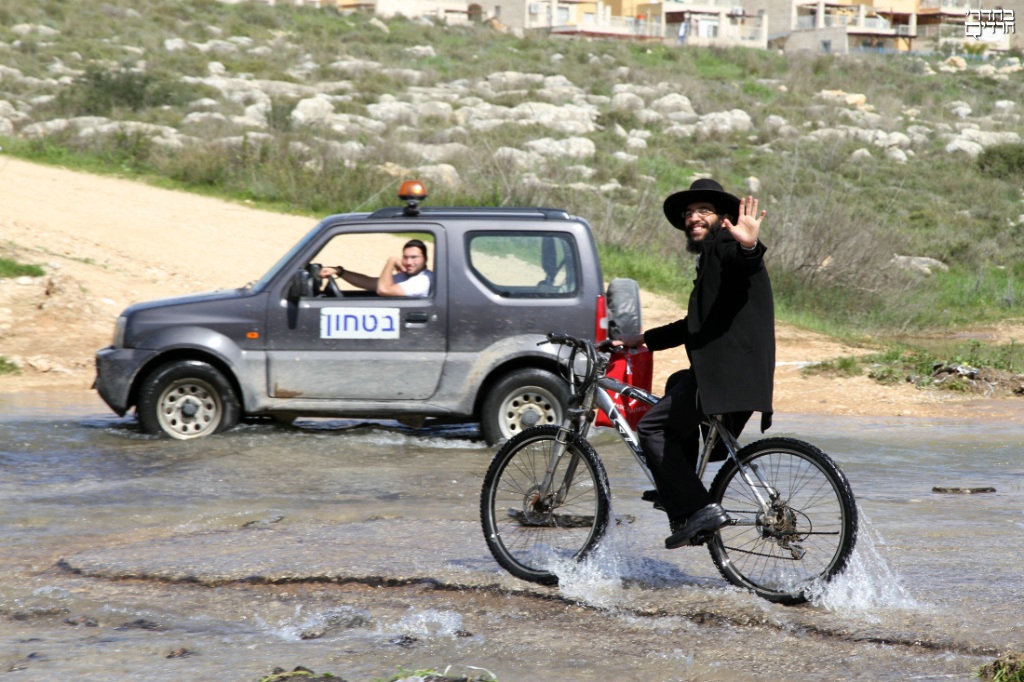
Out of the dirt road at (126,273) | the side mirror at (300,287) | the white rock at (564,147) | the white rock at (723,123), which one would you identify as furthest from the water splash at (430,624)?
the white rock at (723,123)

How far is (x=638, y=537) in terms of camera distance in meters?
6.69

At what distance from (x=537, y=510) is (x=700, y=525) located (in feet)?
2.75

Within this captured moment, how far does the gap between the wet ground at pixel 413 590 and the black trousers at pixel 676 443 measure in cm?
42

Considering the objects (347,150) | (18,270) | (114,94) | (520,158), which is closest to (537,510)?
(18,270)

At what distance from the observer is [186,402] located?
9.80 metres

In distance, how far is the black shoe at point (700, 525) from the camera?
5297 mm

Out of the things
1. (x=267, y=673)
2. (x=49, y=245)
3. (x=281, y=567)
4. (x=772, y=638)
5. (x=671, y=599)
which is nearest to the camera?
(x=267, y=673)

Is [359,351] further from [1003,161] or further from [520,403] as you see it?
[1003,161]

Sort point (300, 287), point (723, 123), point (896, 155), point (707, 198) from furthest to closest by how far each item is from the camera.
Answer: point (723, 123)
point (896, 155)
point (300, 287)
point (707, 198)

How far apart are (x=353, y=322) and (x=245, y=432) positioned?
4.29 feet

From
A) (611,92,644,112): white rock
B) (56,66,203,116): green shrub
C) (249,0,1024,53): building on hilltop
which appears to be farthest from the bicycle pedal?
(249,0,1024,53): building on hilltop

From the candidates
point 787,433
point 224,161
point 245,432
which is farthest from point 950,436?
point 224,161

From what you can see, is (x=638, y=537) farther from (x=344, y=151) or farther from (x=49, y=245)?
(x=344, y=151)

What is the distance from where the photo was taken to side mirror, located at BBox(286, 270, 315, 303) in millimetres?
9570
